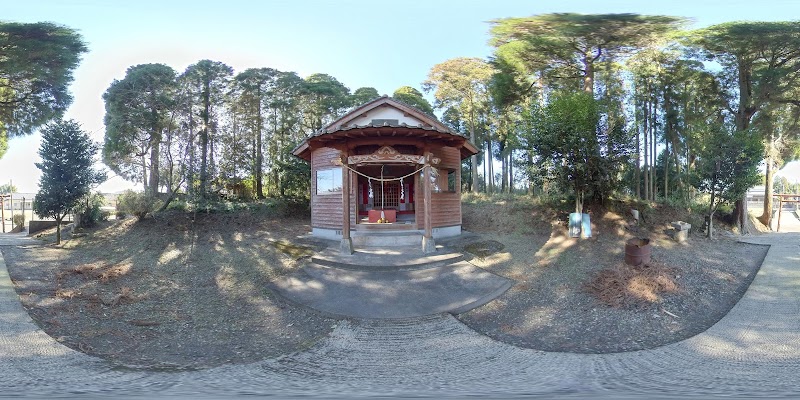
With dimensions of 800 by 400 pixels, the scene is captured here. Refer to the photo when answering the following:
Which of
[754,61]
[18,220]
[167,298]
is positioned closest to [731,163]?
[754,61]

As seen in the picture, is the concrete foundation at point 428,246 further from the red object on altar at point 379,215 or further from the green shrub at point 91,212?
the green shrub at point 91,212

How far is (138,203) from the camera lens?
12.6 meters

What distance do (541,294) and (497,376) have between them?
2877 millimetres

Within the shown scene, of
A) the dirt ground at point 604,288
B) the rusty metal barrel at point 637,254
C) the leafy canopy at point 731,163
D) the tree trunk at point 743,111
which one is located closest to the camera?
the dirt ground at point 604,288

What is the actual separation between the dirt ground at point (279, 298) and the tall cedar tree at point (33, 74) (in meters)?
6.32

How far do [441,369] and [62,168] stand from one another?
44.0 ft

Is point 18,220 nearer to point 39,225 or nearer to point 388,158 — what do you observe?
point 39,225

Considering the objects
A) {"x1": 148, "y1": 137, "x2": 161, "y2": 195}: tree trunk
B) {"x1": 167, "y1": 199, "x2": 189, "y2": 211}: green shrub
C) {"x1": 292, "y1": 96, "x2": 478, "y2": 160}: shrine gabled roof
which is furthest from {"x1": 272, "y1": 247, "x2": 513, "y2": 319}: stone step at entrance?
{"x1": 148, "y1": 137, "x2": 161, "y2": 195}: tree trunk

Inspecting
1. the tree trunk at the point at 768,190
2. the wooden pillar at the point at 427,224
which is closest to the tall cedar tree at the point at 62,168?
the wooden pillar at the point at 427,224

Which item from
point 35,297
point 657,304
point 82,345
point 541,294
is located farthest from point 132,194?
point 657,304

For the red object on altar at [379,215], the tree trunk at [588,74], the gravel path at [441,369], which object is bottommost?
the gravel path at [441,369]

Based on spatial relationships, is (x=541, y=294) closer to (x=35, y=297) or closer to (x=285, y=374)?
(x=285, y=374)

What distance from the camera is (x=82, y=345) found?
4.24 metres

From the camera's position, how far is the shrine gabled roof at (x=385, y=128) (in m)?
8.58
